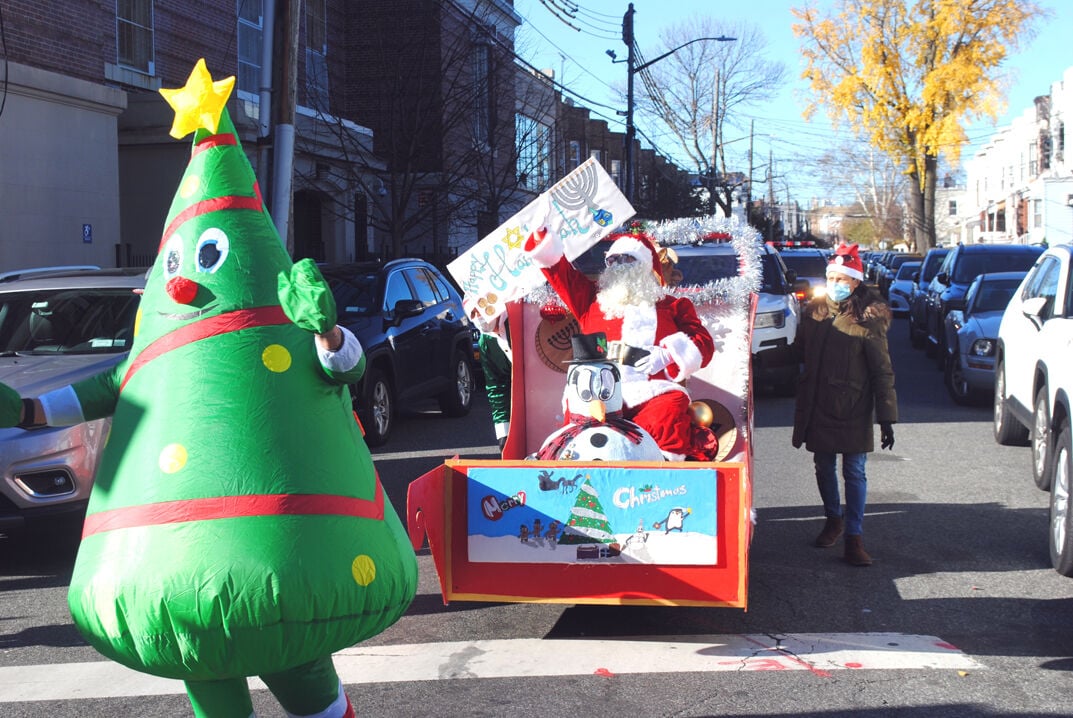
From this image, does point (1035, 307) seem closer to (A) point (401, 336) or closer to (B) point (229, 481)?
(A) point (401, 336)

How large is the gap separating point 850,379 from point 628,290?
1400 millimetres

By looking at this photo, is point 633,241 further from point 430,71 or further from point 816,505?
point 430,71

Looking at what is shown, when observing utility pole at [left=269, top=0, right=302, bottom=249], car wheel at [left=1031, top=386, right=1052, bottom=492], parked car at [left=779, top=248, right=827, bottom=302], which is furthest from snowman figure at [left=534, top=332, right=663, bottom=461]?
parked car at [left=779, top=248, right=827, bottom=302]

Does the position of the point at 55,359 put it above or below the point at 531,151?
below

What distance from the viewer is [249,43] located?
2142cm

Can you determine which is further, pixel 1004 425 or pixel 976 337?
pixel 976 337

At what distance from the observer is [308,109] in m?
22.1

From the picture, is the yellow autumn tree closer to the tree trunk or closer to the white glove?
the tree trunk

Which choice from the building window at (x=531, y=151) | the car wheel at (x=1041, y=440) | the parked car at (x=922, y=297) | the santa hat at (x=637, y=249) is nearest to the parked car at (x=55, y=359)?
the santa hat at (x=637, y=249)

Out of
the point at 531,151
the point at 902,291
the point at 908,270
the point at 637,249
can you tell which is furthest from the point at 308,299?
the point at 908,270

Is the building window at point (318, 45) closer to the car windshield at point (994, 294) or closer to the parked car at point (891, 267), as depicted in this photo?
the car windshield at point (994, 294)

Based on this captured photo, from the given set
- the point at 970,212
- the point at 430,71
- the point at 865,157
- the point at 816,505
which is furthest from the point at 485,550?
the point at 970,212

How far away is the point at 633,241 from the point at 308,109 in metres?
17.1

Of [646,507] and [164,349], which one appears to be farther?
[646,507]
